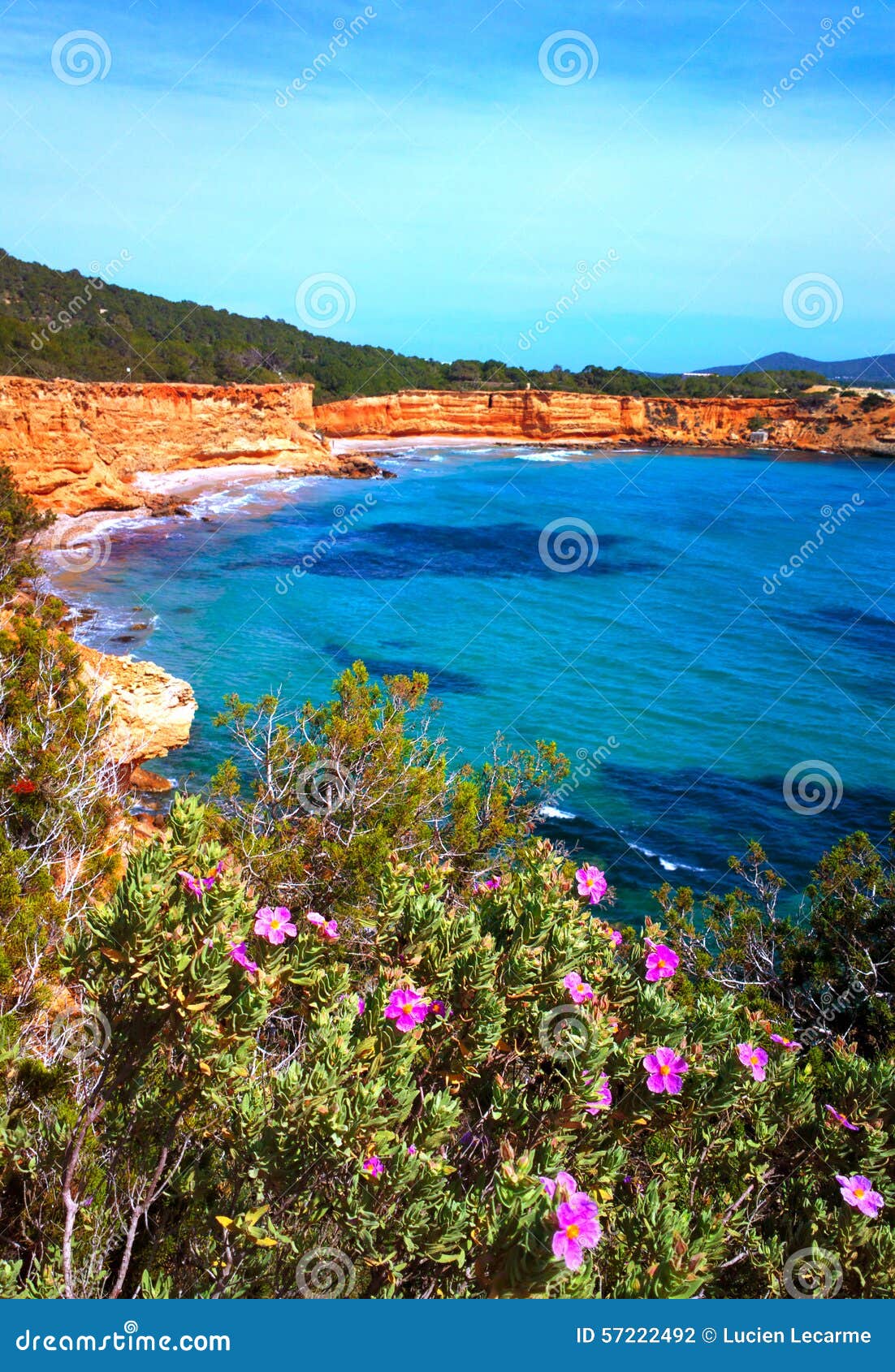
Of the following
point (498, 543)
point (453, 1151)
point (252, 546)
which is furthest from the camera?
point (498, 543)

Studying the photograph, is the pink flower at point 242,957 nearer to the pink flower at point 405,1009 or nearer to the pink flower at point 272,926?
the pink flower at point 272,926

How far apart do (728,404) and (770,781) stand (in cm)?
7426

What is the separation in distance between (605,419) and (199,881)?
83830 millimetres

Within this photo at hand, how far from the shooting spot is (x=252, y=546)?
3831cm

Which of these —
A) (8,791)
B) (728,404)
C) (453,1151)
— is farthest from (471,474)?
(453,1151)

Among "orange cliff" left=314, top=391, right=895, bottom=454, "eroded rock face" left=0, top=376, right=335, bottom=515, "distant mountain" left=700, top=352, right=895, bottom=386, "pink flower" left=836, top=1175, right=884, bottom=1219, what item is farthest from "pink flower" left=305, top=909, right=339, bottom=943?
"distant mountain" left=700, top=352, right=895, bottom=386

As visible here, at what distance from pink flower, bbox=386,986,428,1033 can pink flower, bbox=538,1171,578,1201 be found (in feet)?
2.48

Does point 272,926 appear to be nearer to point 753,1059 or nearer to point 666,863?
point 753,1059

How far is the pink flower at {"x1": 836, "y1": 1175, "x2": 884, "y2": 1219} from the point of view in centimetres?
319

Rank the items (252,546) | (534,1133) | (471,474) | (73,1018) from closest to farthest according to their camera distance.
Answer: (534,1133), (73,1018), (252,546), (471,474)

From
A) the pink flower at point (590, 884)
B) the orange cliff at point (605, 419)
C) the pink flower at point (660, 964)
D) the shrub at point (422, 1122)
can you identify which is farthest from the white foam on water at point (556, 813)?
the orange cliff at point (605, 419)

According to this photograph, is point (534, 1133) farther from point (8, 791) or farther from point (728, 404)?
point (728, 404)

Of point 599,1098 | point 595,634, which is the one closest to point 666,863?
point 599,1098

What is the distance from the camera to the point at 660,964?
12.8ft
